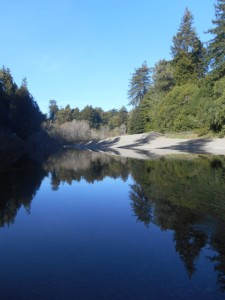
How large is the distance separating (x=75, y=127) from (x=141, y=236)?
2829 inches

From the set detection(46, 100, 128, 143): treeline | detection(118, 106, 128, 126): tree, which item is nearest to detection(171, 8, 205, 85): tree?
detection(46, 100, 128, 143): treeline

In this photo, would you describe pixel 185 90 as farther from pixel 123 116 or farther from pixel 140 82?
pixel 123 116

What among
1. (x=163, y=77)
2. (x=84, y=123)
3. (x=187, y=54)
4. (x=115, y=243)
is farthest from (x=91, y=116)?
(x=115, y=243)

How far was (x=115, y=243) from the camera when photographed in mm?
5645

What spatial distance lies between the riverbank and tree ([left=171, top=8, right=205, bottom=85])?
1001 cm

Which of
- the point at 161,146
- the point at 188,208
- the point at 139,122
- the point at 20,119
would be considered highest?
the point at 20,119

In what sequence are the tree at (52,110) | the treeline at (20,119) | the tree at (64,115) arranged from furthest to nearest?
the tree at (52,110)
the tree at (64,115)
the treeline at (20,119)

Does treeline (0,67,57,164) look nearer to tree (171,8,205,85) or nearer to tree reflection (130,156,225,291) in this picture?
tree (171,8,205,85)

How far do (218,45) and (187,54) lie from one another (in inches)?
549

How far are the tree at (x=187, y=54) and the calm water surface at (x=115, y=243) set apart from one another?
3795 centimetres

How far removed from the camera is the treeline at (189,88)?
32.6 m

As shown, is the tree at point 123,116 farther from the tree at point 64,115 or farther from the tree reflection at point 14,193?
the tree reflection at point 14,193

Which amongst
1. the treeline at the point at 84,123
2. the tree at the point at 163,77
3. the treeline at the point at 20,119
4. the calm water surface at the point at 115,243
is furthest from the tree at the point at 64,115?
the calm water surface at the point at 115,243

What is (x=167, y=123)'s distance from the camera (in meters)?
45.4
